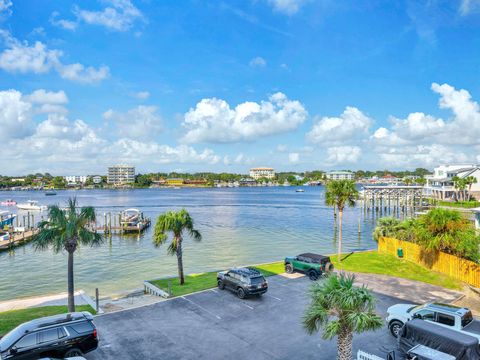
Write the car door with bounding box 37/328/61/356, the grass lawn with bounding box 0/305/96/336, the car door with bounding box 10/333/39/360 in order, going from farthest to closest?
1. the grass lawn with bounding box 0/305/96/336
2. the car door with bounding box 37/328/61/356
3. the car door with bounding box 10/333/39/360

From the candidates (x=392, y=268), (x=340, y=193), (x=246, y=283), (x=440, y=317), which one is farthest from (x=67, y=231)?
(x=392, y=268)

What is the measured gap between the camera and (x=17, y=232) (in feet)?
217

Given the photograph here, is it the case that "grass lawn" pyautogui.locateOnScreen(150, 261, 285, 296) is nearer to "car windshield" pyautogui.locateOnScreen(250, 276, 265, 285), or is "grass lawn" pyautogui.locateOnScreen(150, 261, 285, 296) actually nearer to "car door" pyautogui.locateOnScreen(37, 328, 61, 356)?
"car windshield" pyautogui.locateOnScreen(250, 276, 265, 285)

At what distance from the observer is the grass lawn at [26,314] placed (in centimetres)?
1875

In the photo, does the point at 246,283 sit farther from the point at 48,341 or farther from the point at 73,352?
the point at 48,341

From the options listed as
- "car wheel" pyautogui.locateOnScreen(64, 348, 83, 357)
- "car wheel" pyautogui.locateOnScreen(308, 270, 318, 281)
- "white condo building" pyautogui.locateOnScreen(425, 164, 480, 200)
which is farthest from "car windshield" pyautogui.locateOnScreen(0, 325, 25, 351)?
"white condo building" pyautogui.locateOnScreen(425, 164, 480, 200)

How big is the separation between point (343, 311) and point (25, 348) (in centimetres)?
1144

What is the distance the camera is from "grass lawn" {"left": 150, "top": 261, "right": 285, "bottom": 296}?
2364cm

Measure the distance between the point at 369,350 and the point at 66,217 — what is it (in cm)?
1635

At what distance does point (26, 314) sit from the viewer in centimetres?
2062

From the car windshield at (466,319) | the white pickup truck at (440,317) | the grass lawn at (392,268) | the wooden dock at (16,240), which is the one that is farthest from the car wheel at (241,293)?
the wooden dock at (16,240)

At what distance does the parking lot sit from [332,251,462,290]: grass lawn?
5.77 metres

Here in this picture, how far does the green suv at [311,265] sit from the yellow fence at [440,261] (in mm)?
7638

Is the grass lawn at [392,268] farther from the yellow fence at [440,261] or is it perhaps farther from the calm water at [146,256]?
the calm water at [146,256]
